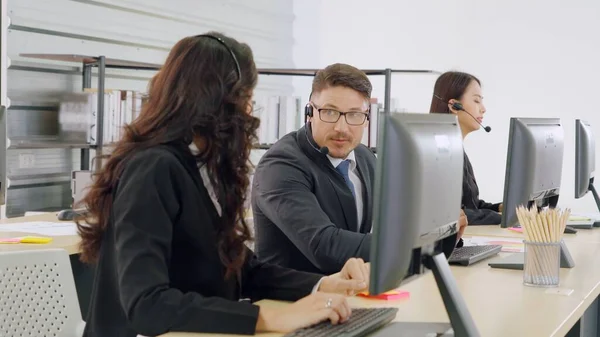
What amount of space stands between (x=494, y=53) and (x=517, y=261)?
3.41 metres

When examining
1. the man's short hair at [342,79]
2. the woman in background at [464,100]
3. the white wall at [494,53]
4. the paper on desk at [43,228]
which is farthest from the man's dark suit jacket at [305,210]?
the white wall at [494,53]

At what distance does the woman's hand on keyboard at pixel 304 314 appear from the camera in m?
1.53

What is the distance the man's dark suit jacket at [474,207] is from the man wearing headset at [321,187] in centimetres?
86

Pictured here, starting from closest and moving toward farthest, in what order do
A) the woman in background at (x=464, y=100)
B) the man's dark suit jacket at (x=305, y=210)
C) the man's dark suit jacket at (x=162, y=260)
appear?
the man's dark suit jacket at (x=162, y=260)
the man's dark suit jacket at (x=305, y=210)
the woman in background at (x=464, y=100)

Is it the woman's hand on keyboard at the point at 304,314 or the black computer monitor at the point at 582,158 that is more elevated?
the black computer monitor at the point at 582,158

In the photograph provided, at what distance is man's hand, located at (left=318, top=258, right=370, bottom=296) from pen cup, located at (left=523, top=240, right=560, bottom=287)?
1.71ft

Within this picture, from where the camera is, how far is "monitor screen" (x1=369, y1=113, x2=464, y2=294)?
1.36 metres

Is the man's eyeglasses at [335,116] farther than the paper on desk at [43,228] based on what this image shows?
No

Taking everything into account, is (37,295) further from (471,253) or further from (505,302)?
(471,253)

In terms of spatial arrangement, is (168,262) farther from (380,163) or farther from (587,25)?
(587,25)

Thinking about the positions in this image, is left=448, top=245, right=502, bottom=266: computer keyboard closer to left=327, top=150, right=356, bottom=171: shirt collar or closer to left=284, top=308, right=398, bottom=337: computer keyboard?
left=327, top=150, right=356, bottom=171: shirt collar

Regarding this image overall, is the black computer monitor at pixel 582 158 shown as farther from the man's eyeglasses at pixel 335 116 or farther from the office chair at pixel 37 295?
the office chair at pixel 37 295

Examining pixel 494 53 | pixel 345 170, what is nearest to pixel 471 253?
pixel 345 170

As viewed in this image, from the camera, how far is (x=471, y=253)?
2.56 meters
